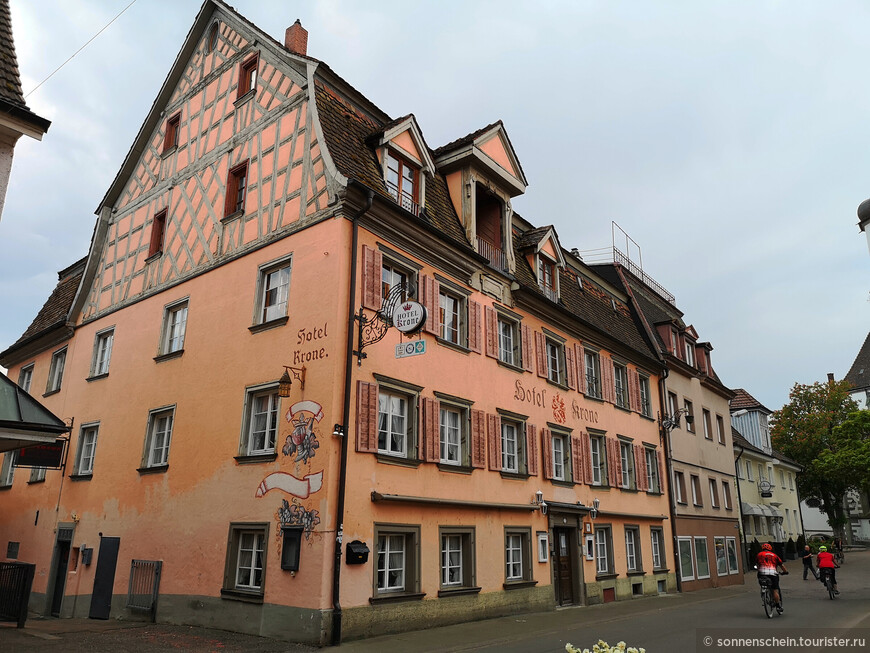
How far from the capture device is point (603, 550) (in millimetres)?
21000

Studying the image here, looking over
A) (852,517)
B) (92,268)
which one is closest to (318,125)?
(92,268)

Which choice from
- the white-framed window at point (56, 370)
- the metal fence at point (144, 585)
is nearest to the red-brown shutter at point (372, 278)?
the metal fence at point (144, 585)

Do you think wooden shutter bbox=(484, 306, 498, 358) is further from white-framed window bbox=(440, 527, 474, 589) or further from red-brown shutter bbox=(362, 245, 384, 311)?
white-framed window bbox=(440, 527, 474, 589)

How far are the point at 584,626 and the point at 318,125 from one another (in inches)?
492

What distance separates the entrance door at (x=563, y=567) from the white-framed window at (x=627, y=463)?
14.3 feet

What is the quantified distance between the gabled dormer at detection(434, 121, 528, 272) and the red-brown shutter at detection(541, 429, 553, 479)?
15.8 feet

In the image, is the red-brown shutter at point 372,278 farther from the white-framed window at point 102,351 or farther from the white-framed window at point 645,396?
the white-framed window at point 645,396

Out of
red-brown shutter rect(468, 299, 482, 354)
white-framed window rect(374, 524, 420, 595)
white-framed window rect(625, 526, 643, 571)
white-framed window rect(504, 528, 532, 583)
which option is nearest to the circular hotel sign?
white-framed window rect(374, 524, 420, 595)

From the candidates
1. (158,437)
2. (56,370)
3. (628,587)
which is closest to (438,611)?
(158,437)

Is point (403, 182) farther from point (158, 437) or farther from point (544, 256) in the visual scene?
point (158, 437)

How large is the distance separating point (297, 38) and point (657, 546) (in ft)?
68.2

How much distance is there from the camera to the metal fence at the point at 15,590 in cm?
1334

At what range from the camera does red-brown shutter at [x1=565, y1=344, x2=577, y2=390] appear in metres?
20.9

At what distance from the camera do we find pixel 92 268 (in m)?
21.5
